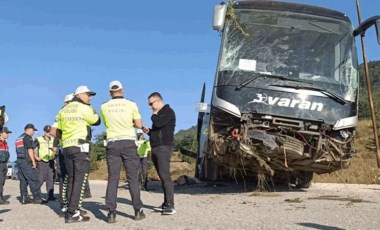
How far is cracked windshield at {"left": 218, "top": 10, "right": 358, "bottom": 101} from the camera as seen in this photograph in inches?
346

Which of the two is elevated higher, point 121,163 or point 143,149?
point 143,149

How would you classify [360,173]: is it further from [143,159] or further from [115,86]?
[115,86]

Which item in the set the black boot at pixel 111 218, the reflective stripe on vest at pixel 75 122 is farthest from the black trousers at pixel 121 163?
the reflective stripe on vest at pixel 75 122

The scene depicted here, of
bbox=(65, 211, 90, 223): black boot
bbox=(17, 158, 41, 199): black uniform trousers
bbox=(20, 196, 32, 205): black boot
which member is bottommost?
bbox=(65, 211, 90, 223): black boot

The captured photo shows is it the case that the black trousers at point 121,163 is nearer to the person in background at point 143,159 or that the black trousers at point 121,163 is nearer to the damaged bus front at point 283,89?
the damaged bus front at point 283,89

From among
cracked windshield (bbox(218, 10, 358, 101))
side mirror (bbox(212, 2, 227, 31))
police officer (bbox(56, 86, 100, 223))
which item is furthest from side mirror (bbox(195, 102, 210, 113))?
police officer (bbox(56, 86, 100, 223))

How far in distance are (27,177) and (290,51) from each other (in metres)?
5.96

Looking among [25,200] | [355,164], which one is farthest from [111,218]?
[355,164]

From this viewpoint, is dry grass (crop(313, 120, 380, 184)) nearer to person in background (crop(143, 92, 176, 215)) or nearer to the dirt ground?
the dirt ground

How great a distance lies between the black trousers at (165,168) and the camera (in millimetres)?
7051

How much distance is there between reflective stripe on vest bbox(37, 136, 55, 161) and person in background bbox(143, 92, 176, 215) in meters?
3.74

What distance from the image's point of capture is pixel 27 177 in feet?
33.2

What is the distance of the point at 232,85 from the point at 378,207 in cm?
318

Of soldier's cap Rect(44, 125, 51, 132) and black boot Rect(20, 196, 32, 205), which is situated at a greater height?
soldier's cap Rect(44, 125, 51, 132)
